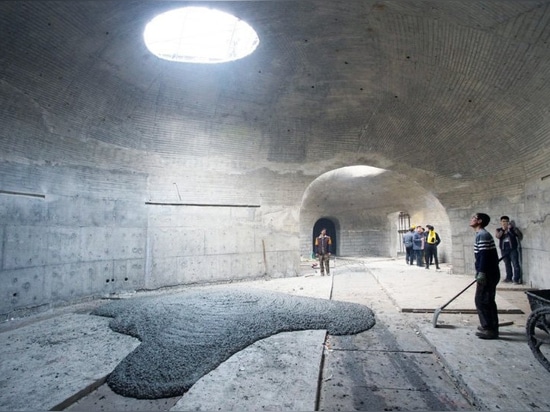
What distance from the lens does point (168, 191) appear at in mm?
8070

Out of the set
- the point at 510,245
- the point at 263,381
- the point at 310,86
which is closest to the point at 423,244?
the point at 510,245

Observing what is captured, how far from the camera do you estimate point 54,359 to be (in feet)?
11.1

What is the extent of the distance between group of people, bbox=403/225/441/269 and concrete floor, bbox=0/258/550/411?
678 centimetres

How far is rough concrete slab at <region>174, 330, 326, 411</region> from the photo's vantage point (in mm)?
2498

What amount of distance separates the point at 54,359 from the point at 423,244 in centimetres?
1229

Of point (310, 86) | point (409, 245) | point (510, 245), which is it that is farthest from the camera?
point (409, 245)

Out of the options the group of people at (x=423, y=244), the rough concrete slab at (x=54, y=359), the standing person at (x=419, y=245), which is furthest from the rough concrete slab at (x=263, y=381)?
the standing person at (x=419, y=245)

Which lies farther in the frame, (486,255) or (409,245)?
(409,245)

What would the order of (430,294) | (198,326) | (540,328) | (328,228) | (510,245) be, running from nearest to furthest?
(540,328)
(198,326)
(430,294)
(510,245)
(328,228)

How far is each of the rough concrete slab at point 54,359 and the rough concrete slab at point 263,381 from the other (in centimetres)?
112

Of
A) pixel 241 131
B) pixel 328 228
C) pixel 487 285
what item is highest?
pixel 241 131

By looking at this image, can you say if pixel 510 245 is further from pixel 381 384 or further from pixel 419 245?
pixel 381 384

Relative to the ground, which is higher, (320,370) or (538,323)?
(538,323)

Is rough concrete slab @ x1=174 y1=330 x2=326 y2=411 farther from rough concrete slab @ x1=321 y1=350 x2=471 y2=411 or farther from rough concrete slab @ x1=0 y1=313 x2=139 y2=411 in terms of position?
rough concrete slab @ x1=0 y1=313 x2=139 y2=411
